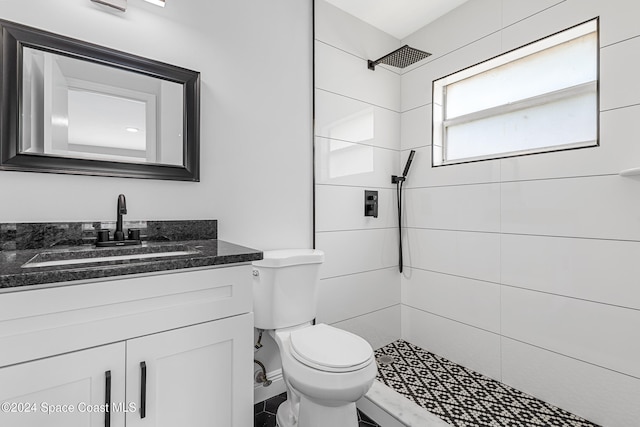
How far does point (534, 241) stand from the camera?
1.84m

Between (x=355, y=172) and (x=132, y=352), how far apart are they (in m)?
1.72

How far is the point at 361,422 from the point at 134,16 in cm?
228

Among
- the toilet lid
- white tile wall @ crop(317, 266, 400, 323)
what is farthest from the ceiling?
the toilet lid

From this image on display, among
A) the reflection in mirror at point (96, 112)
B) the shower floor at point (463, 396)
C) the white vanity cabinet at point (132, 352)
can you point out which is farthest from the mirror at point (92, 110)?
the shower floor at point (463, 396)

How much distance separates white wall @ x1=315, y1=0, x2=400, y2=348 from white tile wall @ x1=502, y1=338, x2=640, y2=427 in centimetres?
88

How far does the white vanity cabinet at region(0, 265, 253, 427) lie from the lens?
33.4 inches

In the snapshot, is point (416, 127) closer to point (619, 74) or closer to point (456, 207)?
point (456, 207)

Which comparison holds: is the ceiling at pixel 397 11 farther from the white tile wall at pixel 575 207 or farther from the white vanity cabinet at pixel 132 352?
the white vanity cabinet at pixel 132 352

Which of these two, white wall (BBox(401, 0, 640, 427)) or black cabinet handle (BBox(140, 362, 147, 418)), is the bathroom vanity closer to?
black cabinet handle (BBox(140, 362, 147, 418))

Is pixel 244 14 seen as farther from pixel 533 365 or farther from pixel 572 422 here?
pixel 572 422

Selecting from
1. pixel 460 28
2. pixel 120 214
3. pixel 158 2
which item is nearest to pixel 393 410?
pixel 120 214

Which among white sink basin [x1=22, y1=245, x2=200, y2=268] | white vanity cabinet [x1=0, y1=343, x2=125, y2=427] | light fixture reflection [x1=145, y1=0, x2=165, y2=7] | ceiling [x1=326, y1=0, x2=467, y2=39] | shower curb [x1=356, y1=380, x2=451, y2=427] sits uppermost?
ceiling [x1=326, y1=0, x2=467, y2=39]

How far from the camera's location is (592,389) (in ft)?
5.29

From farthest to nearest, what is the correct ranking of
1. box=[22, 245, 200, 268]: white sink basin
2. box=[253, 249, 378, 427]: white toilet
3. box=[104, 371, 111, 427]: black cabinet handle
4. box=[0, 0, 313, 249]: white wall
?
1. box=[0, 0, 313, 249]: white wall
2. box=[253, 249, 378, 427]: white toilet
3. box=[22, 245, 200, 268]: white sink basin
4. box=[104, 371, 111, 427]: black cabinet handle
